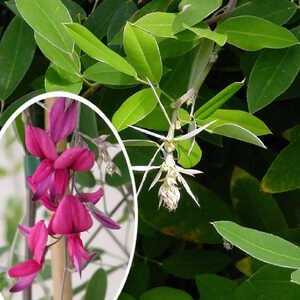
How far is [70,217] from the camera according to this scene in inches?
21.1

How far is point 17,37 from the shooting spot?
64cm

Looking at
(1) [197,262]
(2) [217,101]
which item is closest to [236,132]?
(2) [217,101]

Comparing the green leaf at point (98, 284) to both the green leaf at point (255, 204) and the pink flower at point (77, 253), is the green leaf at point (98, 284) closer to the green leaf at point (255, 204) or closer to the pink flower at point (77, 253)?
the pink flower at point (77, 253)

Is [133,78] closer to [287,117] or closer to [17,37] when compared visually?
[17,37]

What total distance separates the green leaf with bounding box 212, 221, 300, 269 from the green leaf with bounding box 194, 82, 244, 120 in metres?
0.09

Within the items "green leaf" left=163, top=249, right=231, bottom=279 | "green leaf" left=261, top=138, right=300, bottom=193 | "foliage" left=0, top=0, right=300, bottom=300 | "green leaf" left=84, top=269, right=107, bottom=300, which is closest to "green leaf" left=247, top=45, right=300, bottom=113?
"foliage" left=0, top=0, right=300, bottom=300

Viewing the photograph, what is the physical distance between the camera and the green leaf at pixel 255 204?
0.71 meters

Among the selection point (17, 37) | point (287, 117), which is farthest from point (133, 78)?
point (287, 117)

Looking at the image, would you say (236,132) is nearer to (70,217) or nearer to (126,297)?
(70,217)

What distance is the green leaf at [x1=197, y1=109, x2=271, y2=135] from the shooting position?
519mm

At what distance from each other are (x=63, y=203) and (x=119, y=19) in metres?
0.20

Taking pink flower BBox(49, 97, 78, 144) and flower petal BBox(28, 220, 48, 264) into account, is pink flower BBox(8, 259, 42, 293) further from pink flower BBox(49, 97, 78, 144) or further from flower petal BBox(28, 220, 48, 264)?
pink flower BBox(49, 97, 78, 144)

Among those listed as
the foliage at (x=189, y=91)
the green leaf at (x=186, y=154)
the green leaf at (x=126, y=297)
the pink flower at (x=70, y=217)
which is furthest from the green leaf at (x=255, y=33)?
the green leaf at (x=126, y=297)

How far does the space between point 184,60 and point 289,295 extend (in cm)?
25
